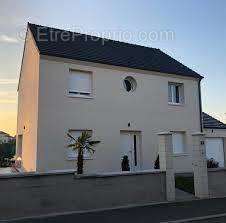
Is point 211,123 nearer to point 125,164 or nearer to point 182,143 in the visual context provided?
point 182,143

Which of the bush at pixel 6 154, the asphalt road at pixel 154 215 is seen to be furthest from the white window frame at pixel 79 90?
the bush at pixel 6 154

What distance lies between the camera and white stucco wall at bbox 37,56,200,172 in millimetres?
15617

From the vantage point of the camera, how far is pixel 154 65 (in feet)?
65.4

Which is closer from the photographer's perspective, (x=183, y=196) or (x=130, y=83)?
(x=183, y=196)

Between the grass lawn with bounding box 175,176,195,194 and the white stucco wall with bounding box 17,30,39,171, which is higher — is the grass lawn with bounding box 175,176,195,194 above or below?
below

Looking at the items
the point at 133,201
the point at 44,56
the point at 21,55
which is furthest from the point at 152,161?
the point at 21,55

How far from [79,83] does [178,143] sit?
6.96m

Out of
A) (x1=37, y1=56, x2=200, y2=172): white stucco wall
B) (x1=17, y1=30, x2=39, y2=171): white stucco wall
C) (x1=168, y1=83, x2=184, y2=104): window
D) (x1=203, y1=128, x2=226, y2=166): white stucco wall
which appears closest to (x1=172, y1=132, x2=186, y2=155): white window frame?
(x1=37, y1=56, x2=200, y2=172): white stucco wall

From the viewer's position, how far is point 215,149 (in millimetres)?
22438

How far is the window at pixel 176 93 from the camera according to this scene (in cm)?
2022

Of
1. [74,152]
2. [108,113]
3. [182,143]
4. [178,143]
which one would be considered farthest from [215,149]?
[74,152]

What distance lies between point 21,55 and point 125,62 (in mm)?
7708

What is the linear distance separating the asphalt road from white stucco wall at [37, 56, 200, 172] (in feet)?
18.1

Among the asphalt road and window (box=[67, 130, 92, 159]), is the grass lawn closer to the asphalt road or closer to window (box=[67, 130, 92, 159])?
the asphalt road
